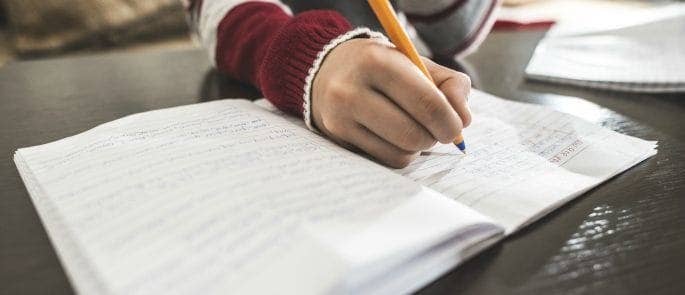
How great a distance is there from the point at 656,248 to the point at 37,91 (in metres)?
0.57

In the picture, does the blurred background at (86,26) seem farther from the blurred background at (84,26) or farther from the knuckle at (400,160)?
the knuckle at (400,160)

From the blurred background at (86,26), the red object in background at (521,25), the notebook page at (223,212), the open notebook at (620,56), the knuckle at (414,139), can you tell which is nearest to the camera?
the notebook page at (223,212)

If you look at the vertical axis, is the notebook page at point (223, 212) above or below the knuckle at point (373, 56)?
below

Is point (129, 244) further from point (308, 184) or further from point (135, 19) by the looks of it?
point (135, 19)

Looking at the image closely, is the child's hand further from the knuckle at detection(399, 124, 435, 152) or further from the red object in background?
the red object in background

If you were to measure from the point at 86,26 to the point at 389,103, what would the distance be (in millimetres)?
943

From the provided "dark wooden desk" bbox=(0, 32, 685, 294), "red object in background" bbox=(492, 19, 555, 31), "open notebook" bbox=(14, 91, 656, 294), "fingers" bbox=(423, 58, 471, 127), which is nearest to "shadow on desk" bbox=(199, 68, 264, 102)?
"dark wooden desk" bbox=(0, 32, 685, 294)

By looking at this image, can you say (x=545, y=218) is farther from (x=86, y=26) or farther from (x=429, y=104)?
(x=86, y=26)

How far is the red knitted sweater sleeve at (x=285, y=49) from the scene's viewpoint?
0.38 metres

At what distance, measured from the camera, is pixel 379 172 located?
0.28 metres

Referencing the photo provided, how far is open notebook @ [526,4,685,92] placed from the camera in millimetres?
506

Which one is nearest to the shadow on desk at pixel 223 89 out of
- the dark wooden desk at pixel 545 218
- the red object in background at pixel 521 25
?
the dark wooden desk at pixel 545 218

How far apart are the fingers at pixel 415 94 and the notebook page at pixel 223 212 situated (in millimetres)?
42

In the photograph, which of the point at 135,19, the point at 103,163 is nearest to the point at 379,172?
the point at 103,163
